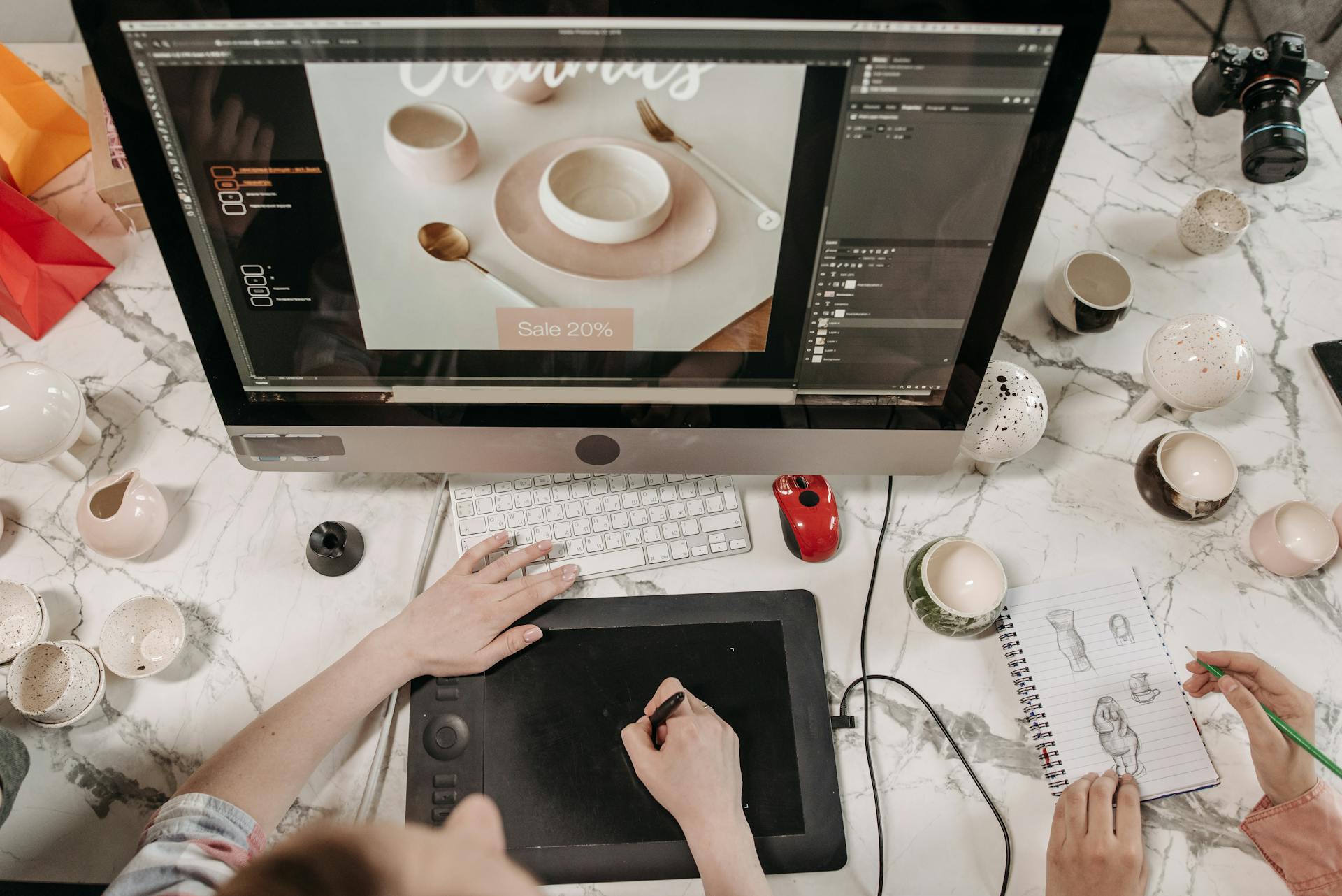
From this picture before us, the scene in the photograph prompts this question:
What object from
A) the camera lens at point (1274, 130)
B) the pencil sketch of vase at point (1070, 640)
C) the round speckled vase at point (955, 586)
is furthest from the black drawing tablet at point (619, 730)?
the camera lens at point (1274, 130)

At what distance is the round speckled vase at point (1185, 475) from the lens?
903 millimetres

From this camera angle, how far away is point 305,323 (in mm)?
688

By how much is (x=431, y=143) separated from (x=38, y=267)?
0.65 meters

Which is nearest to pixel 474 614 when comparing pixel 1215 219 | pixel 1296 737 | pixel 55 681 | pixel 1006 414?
pixel 55 681

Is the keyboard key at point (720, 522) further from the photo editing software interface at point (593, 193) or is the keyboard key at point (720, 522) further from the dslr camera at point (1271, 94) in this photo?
the dslr camera at point (1271, 94)

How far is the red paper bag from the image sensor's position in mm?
934

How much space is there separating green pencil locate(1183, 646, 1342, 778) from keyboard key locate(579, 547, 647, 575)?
1.74ft

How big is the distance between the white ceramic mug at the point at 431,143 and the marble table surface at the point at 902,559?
420mm

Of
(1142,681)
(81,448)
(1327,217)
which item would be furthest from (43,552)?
(1327,217)

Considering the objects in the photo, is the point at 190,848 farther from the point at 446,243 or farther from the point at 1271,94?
the point at 1271,94

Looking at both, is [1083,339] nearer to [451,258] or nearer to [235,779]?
[451,258]

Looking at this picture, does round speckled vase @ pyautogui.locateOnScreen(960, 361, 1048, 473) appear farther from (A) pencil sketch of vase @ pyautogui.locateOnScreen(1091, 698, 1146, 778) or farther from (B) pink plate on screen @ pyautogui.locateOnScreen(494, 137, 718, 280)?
(B) pink plate on screen @ pyautogui.locateOnScreen(494, 137, 718, 280)

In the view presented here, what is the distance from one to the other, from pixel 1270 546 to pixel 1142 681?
20cm

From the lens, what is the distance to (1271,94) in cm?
107
